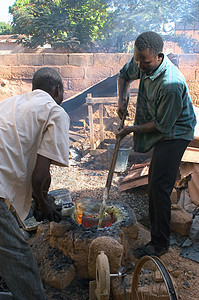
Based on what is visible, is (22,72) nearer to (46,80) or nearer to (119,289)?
(46,80)

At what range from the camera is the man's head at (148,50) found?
247 cm

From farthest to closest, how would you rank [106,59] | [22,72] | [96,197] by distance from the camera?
[22,72] < [106,59] < [96,197]

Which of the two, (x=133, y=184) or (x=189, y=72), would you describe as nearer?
(x=133, y=184)

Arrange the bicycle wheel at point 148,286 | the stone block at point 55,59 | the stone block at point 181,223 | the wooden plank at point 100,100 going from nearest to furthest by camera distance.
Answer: the bicycle wheel at point 148,286
the stone block at point 181,223
the wooden plank at point 100,100
the stone block at point 55,59

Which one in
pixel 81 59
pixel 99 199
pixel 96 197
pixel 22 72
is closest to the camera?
pixel 99 199

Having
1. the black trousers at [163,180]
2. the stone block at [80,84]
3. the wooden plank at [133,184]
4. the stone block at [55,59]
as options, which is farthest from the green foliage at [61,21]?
the black trousers at [163,180]

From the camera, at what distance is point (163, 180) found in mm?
2717

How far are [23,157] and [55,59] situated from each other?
8.37 metres

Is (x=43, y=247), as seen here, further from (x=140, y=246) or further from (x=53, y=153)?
(x=53, y=153)

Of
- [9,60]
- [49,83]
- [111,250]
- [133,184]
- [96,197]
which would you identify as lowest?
[96,197]

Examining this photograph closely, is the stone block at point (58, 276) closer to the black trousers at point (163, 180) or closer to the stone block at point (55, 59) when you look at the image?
the black trousers at point (163, 180)

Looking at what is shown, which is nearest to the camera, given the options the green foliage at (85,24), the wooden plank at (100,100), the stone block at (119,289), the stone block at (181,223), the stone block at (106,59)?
the stone block at (119,289)

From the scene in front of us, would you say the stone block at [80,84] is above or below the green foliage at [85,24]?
below

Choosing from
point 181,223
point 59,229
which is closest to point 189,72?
point 181,223
